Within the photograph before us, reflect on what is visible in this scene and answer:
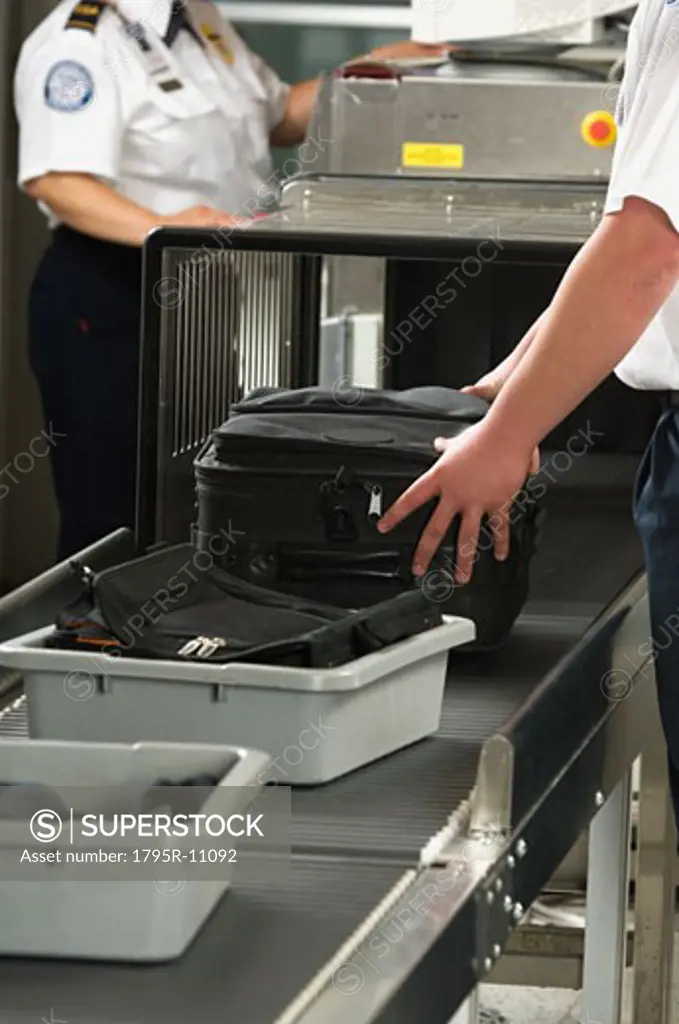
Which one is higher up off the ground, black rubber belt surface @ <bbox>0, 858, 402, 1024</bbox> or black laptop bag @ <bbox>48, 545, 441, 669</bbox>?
black laptop bag @ <bbox>48, 545, 441, 669</bbox>

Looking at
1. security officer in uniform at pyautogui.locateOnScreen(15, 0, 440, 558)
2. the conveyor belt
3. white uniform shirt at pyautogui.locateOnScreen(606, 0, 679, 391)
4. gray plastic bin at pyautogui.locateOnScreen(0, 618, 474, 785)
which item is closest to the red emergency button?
security officer in uniform at pyautogui.locateOnScreen(15, 0, 440, 558)

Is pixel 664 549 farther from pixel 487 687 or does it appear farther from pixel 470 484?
pixel 487 687

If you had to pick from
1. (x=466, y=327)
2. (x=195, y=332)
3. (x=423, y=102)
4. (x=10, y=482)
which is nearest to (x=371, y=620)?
(x=195, y=332)

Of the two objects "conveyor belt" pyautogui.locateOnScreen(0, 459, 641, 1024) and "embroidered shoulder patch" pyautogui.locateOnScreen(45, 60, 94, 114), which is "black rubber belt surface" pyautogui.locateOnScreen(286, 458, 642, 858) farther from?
"embroidered shoulder patch" pyautogui.locateOnScreen(45, 60, 94, 114)

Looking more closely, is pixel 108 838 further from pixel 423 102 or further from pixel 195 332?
pixel 423 102

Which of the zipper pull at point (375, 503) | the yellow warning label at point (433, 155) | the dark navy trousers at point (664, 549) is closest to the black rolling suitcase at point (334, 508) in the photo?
the zipper pull at point (375, 503)

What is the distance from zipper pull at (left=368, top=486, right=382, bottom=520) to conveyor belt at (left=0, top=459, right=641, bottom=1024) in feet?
0.55

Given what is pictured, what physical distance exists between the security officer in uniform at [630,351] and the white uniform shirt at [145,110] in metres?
1.86

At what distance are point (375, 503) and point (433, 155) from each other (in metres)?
1.41

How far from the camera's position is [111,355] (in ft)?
11.2

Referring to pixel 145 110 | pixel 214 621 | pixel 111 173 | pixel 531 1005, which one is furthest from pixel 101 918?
pixel 145 110

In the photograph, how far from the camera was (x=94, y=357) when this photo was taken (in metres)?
3.41

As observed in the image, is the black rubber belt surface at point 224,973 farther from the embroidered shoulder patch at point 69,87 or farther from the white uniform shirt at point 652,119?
the embroidered shoulder patch at point 69,87

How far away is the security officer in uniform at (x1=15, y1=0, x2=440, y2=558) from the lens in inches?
128
